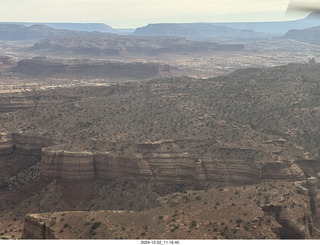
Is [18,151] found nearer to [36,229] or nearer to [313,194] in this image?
[36,229]

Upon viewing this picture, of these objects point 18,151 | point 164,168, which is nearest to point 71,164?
point 164,168

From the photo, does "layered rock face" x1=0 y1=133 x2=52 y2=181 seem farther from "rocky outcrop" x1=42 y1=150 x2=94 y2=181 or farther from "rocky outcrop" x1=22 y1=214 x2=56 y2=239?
"rocky outcrop" x1=22 y1=214 x2=56 y2=239

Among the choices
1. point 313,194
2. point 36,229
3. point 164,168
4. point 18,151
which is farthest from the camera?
point 18,151

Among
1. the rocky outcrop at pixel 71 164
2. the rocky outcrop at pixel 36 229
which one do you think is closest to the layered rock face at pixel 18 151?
the rocky outcrop at pixel 71 164

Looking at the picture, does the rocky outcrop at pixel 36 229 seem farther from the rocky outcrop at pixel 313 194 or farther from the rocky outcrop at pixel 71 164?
the rocky outcrop at pixel 313 194

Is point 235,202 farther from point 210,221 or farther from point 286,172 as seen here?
point 286,172
